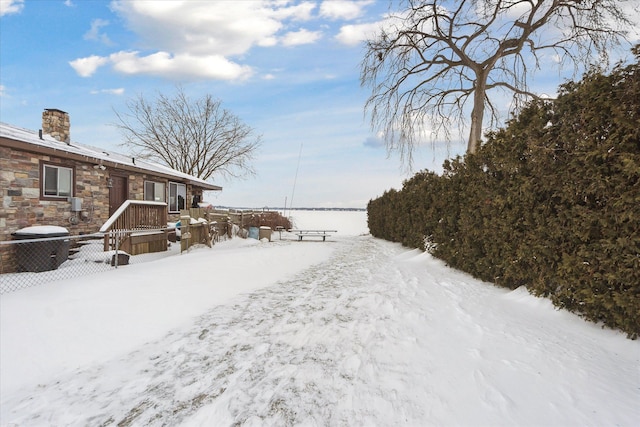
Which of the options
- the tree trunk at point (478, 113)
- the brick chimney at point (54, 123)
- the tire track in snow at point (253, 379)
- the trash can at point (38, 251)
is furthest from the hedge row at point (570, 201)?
the brick chimney at point (54, 123)

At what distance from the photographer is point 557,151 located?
12.3 ft

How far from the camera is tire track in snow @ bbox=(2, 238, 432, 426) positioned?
2.05m

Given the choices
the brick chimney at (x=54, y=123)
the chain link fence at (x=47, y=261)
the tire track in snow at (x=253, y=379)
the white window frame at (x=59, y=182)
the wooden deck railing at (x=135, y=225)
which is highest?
the brick chimney at (x=54, y=123)

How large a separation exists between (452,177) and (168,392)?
6.59m

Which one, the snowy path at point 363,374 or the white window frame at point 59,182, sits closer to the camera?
the snowy path at point 363,374

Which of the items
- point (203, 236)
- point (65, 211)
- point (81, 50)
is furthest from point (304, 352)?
point (81, 50)

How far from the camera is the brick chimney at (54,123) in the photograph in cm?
1026

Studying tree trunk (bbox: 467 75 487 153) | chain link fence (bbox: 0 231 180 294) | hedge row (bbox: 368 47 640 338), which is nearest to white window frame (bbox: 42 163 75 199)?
chain link fence (bbox: 0 231 180 294)

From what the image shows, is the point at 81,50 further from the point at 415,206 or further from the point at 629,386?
the point at 629,386

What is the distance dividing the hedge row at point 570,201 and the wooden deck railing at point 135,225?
826cm

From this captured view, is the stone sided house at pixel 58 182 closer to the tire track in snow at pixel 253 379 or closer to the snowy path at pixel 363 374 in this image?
the tire track in snow at pixel 253 379

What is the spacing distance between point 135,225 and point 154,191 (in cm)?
465

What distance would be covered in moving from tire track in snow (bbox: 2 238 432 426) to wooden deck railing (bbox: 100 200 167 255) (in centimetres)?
579

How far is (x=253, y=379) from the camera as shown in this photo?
2.44 meters
